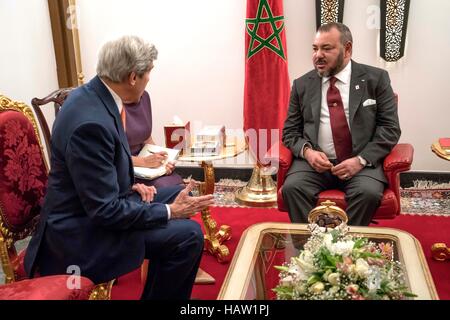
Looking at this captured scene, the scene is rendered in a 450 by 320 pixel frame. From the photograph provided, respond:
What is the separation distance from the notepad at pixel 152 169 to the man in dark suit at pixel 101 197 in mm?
488

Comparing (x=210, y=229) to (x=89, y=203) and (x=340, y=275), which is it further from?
(x=340, y=275)

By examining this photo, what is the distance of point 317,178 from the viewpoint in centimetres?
271

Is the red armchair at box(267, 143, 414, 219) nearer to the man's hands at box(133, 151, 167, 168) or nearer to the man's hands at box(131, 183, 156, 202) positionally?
the man's hands at box(133, 151, 167, 168)

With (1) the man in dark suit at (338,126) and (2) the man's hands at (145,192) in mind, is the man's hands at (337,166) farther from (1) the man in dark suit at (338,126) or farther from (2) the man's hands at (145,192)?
(2) the man's hands at (145,192)

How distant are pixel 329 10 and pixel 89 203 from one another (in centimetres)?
242

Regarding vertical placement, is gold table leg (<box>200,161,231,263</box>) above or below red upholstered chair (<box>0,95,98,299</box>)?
below

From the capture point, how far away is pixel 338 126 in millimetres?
2748

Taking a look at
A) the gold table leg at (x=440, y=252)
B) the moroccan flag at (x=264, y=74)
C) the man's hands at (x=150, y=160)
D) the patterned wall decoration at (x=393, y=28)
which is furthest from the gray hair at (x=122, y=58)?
the patterned wall decoration at (x=393, y=28)

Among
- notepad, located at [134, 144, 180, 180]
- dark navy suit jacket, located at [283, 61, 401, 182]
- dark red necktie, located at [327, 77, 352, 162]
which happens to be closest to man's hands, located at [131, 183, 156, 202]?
notepad, located at [134, 144, 180, 180]

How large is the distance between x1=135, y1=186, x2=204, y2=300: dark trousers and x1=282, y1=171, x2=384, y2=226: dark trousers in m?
0.79

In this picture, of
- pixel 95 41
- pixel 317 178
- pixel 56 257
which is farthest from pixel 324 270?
pixel 95 41

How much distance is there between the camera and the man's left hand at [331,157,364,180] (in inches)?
103

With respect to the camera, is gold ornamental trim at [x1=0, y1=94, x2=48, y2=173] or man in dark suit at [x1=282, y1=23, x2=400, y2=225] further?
man in dark suit at [x1=282, y1=23, x2=400, y2=225]

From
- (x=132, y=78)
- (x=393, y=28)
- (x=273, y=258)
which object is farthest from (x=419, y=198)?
(x=132, y=78)
